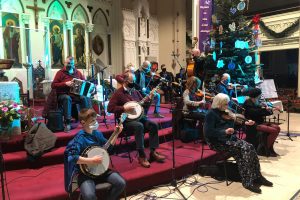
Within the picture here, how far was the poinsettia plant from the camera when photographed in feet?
14.0

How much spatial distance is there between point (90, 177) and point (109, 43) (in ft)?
30.0

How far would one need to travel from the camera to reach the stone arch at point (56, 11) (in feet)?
30.3

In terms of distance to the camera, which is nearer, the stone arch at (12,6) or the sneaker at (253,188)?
the sneaker at (253,188)

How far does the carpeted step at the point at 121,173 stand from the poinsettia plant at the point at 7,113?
2.78 feet

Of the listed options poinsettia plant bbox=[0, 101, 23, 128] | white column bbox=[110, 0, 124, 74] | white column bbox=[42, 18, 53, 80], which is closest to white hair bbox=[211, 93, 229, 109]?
poinsettia plant bbox=[0, 101, 23, 128]

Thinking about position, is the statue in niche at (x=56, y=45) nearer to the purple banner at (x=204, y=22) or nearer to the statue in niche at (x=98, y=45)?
the statue in niche at (x=98, y=45)

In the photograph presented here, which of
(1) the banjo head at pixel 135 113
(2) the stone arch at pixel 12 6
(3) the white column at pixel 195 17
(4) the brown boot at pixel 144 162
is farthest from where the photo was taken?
(3) the white column at pixel 195 17

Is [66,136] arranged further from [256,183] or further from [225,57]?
[225,57]

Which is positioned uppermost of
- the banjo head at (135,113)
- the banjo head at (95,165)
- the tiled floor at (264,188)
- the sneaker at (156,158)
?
the banjo head at (135,113)

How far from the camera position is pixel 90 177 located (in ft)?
9.16

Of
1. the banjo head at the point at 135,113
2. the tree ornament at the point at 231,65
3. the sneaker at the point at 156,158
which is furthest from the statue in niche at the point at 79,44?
the sneaker at the point at 156,158

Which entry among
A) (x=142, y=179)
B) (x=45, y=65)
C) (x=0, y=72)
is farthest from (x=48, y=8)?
(x=142, y=179)

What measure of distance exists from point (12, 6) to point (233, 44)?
6.83 m

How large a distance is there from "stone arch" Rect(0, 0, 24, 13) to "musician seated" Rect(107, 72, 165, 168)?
589cm
